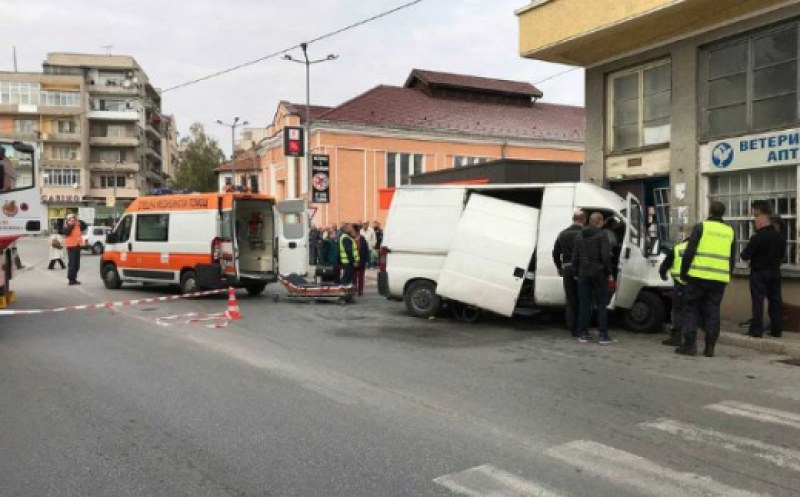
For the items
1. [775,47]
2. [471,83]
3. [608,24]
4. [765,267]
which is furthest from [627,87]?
[471,83]

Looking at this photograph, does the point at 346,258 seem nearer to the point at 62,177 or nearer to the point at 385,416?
the point at 385,416

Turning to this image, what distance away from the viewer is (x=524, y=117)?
143ft

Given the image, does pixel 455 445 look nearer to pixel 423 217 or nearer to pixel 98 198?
pixel 423 217

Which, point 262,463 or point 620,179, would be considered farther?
point 620,179

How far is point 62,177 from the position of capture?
230ft

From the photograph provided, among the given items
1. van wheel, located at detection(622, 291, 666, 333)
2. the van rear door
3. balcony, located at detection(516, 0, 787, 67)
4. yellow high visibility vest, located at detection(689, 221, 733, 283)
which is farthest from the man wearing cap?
yellow high visibility vest, located at detection(689, 221, 733, 283)

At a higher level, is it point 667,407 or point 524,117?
point 524,117

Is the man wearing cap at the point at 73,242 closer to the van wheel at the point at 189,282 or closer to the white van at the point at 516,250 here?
the van wheel at the point at 189,282

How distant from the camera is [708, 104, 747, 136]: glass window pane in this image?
11.2 metres

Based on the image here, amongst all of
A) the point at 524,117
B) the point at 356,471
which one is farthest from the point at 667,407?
the point at 524,117

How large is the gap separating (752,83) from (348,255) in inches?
326

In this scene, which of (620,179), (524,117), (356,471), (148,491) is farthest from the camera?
(524,117)

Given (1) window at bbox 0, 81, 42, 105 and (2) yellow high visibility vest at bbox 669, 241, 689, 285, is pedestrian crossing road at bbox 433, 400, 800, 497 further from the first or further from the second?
(1) window at bbox 0, 81, 42, 105

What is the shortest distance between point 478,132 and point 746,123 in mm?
29341
